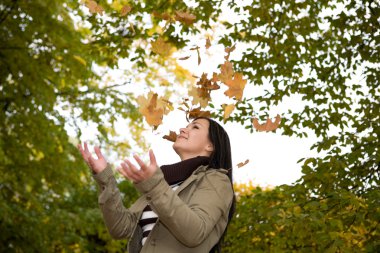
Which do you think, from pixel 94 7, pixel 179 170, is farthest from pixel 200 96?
pixel 94 7

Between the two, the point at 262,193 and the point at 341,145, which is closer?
the point at 341,145

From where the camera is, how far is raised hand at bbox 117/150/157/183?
2314 millimetres

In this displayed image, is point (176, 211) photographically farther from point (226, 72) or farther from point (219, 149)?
point (226, 72)

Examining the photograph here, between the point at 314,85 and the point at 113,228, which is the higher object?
the point at 113,228

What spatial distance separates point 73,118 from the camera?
413 inches

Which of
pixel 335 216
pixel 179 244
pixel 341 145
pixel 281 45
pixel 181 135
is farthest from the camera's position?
pixel 281 45

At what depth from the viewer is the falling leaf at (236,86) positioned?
128 inches

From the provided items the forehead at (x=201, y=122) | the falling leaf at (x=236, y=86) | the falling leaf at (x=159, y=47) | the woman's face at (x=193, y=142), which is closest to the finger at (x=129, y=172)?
the woman's face at (x=193, y=142)

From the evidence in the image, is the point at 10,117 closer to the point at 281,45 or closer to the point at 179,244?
the point at 281,45

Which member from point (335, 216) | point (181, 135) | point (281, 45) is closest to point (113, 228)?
point (181, 135)

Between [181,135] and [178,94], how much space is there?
12.9 meters

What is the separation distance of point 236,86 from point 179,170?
644 mm

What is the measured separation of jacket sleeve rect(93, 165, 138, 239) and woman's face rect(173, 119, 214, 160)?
44 centimetres

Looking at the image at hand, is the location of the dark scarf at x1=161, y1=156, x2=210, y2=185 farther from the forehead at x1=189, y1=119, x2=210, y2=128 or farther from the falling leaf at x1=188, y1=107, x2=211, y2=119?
the falling leaf at x1=188, y1=107, x2=211, y2=119
